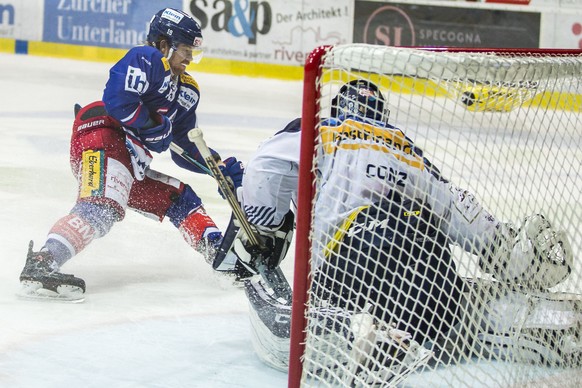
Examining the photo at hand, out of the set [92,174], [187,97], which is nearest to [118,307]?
[92,174]

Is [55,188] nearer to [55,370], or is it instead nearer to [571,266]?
[55,370]

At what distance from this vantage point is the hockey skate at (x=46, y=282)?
3.19 meters

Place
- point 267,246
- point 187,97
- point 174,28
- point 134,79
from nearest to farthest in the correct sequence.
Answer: point 267,246 < point 134,79 < point 174,28 < point 187,97

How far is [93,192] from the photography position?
3.44 m

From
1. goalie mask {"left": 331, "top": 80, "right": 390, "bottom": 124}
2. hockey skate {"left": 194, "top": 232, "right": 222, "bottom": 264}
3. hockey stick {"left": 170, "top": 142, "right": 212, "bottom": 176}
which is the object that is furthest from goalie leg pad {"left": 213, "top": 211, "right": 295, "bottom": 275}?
hockey stick {"left": 170, "top": 142, "right": 212, "bottom": 176}

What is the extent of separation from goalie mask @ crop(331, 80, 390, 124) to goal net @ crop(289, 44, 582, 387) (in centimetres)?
2

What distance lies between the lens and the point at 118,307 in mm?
3221

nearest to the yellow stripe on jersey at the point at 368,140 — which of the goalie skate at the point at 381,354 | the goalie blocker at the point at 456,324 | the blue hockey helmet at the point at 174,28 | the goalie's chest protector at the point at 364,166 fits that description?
the goalie's chest protector at the point at 364,166

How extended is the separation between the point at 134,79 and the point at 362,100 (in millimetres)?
1167

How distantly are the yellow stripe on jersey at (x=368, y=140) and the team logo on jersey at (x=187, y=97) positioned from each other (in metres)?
1.45

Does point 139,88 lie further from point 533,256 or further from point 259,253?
point 533,256

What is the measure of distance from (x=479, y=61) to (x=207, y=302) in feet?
5.01

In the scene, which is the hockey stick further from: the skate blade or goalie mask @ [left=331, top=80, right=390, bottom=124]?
goalie mask @ [left=331, top=80, right=390, bottom=124]

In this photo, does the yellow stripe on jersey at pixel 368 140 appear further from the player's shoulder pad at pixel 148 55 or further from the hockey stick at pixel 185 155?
the hockey stick at pixel 185 155
